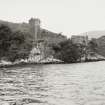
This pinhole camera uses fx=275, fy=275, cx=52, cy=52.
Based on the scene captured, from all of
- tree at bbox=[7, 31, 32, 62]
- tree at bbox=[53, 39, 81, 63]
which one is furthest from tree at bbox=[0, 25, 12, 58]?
tree at bbox=[53, 39, 81, 63]

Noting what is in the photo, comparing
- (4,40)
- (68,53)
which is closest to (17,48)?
(4,40)

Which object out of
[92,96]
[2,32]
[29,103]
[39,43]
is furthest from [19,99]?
[39,43]

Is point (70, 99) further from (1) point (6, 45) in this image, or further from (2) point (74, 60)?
(2) point (74, 60)

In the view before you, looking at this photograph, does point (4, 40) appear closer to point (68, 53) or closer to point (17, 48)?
point (17, 48)

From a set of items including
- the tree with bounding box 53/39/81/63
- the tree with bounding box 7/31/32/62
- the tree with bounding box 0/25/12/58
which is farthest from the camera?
the tree with bounding box 53/39/81/63

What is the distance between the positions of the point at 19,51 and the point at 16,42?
4660 mm

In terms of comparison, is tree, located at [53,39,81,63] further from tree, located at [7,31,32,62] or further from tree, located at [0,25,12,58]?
tree, located at [0,25,12,58]

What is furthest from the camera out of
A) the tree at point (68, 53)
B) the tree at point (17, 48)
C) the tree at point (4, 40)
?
the tree at point (68, 53)

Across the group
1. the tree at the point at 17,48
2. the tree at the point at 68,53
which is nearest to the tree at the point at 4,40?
the tree at the point at 17,48

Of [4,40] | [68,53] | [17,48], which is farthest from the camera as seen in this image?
[68,53]

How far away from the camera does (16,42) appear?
132m

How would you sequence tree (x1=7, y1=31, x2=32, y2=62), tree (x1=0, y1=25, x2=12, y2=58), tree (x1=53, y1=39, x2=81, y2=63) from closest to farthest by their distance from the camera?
1. tree (x1=0, y1=25, x2=12, y2=58)
2. tree (x1=7, y1=31, x2=32, y2=62)
3. tree (x1=53, y1=39, x2=81, y2=63)

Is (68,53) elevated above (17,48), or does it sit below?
below

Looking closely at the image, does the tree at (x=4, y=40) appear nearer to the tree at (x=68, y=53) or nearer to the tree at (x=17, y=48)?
the tree at (x=17, y=48)
